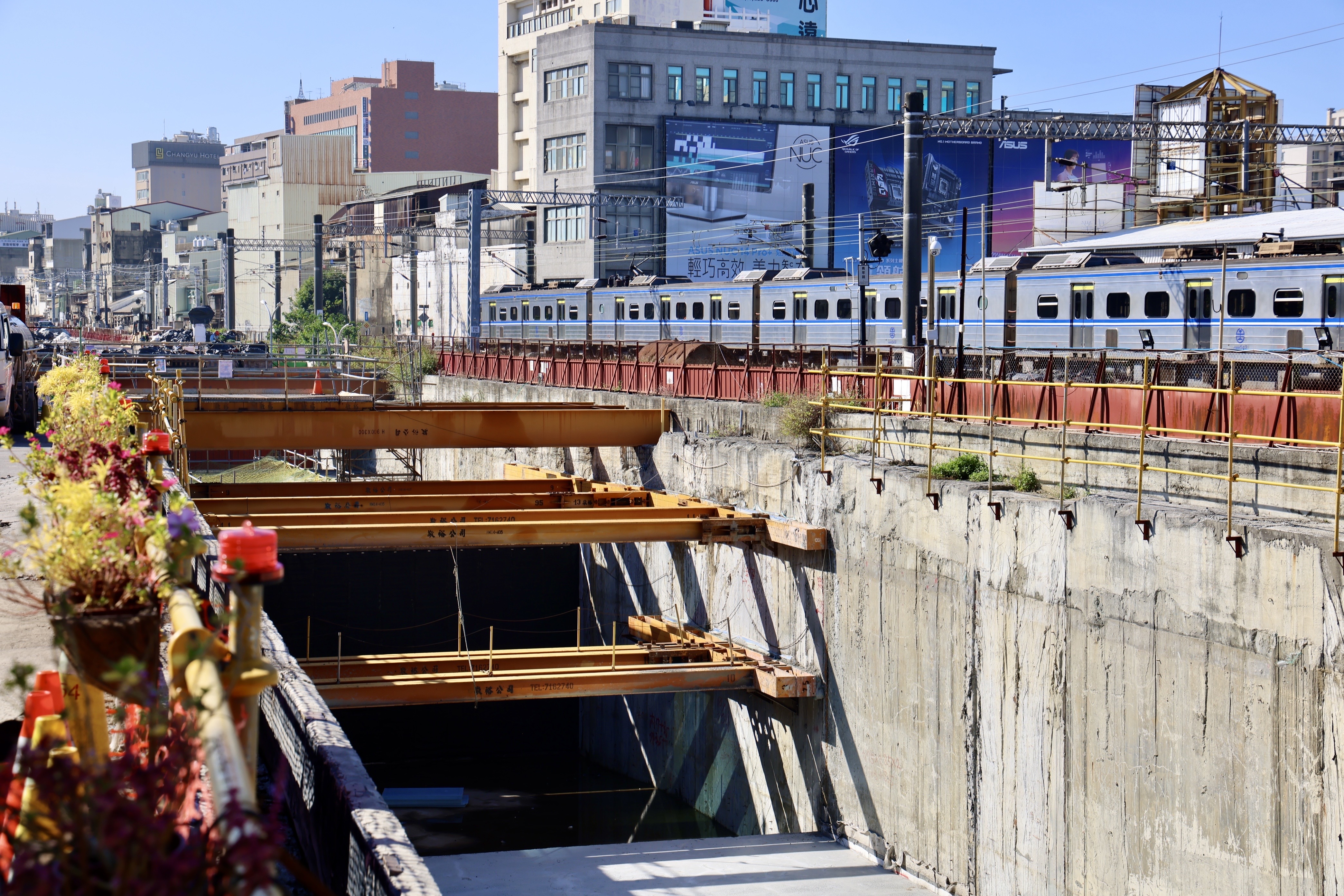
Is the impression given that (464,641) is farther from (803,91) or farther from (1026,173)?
(1026,173)

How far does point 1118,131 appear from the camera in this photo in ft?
111

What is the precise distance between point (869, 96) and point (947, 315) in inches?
1941

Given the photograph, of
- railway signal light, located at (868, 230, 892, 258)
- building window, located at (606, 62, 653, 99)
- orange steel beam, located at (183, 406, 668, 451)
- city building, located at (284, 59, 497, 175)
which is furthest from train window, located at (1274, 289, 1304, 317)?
city building, located at (284, 59, 497, 175)

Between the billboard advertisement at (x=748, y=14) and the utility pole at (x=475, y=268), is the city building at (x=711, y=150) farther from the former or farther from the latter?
the utility pole at (x=475, y=268)

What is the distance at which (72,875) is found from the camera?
119 inches

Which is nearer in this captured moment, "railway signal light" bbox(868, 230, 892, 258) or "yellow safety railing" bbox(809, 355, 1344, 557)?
"yellow safety railing" bbox(809, 355, 1344, 557)

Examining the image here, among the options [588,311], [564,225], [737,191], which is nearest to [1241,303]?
[588,311]

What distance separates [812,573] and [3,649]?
39.0 ft

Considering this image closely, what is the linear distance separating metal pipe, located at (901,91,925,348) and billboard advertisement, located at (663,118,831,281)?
5153cm

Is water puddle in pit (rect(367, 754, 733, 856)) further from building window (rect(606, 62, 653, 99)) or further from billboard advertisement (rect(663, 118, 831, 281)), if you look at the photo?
building window (rect(606, 62, 653, 99))

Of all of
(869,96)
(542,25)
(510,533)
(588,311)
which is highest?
(542,25)

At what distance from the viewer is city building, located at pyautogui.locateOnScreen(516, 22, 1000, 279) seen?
248 ft

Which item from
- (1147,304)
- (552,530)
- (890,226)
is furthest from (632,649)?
(890,226)

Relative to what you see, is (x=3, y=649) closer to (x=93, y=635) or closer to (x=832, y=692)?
(x=93, y=635)
